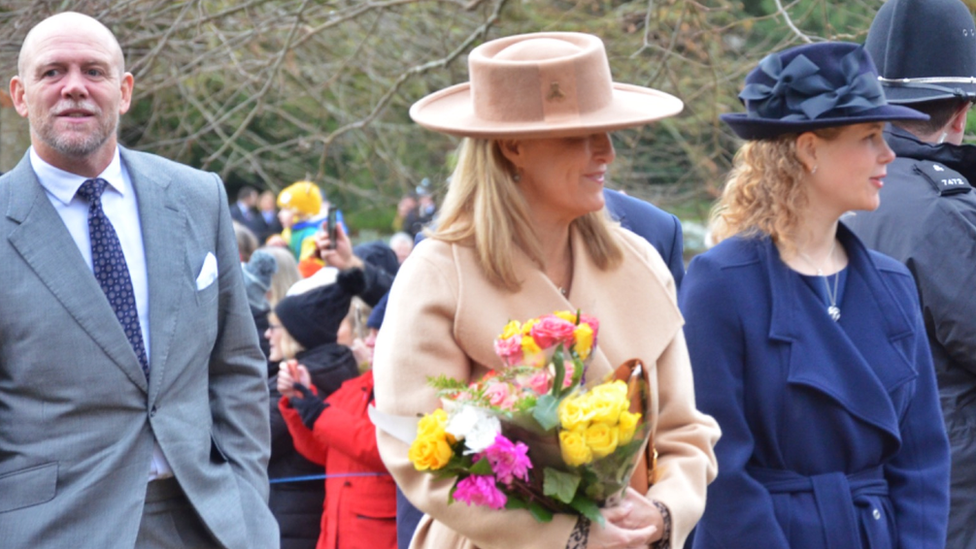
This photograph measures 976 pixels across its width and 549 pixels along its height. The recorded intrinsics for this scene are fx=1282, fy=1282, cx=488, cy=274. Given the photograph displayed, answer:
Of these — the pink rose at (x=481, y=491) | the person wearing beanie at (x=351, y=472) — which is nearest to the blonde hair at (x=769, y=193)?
the pink rose at (x=481, y=491)

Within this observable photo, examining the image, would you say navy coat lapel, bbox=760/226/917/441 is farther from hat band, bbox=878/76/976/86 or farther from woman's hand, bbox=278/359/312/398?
woman's hand, bbox=278/359/312/398

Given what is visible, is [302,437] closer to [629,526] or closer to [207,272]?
[207,272]

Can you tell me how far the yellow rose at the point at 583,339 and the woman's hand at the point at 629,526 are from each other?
1.29 ft

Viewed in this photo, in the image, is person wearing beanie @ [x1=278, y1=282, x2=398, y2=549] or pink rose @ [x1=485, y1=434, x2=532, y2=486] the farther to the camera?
person wearing beanie @ [x1=278, y1=282, x2=398, y2=549]

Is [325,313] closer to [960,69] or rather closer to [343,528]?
[343,528]

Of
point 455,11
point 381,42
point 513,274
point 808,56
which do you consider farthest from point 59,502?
point 381,42

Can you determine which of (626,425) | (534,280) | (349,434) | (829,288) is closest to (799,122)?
(829,288)

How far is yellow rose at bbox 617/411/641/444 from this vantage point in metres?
2.57

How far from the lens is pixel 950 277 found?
4176 millimetres

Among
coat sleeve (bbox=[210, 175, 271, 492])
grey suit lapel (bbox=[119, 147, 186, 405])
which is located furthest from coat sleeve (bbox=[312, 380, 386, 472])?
grey suit lapel (bbox=[119, 147, 186, 405])

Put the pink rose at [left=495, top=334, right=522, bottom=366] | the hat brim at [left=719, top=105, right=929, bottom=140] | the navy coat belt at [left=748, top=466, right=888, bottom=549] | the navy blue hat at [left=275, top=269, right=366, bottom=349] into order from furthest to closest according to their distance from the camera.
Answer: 1. the navy blue hat at [left=275, top=269, right=366, bottom=349]
2. the hat brim at [left=719, top=105, right=929, bottom=140]
3. the navy coat belt at [left=748, top=466, right=888, bottom=549]
4. the pink rose at [left=495, top=334, right=522, bottom=366]

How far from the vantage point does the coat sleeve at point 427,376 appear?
2814mm

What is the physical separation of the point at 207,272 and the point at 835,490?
187cm

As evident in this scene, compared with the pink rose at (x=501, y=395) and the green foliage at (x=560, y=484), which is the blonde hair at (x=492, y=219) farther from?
the green foliage at (x=560, y=484)
